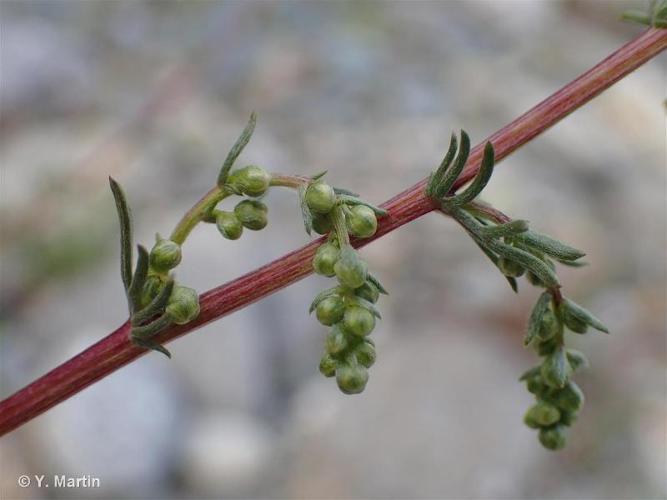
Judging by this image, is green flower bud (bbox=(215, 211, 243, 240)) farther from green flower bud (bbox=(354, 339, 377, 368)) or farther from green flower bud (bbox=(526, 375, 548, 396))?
green flower bud (bbox=(526, 375, 548, 396))

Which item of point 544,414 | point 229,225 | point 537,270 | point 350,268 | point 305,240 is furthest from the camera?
point 305,240

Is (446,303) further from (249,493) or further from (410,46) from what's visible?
(410,46)

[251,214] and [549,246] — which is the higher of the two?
[251,214]

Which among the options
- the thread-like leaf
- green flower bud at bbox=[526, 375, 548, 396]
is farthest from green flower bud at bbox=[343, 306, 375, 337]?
green flower bud at bbox=[526, 375, 548, 396]

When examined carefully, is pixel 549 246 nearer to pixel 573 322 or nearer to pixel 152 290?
pixel 573 322

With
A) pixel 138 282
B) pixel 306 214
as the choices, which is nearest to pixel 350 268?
pixel 306 214

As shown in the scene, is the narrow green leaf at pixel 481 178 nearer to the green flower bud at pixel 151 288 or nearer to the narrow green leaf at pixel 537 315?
the narrow green leaf at pixel 537 315
